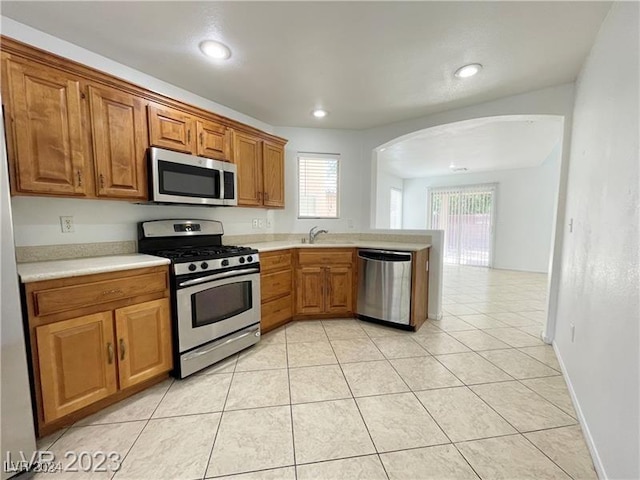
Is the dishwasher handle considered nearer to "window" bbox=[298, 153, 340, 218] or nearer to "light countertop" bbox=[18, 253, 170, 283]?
"window" bbox=[298, 153, 340, 218]

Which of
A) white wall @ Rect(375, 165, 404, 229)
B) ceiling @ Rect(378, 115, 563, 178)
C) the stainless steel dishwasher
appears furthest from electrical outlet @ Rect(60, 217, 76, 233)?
white wall @ Rect(375, 165, 404, 229)

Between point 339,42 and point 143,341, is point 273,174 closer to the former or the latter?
point 339,42

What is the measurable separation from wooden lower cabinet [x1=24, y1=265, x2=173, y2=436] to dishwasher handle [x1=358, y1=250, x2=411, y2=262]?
2.00 meters

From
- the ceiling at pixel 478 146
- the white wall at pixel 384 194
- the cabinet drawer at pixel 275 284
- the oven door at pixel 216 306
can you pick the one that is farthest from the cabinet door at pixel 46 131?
the white wall at pixel 384 194

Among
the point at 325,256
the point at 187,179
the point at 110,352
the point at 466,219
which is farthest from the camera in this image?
the point at 466,219

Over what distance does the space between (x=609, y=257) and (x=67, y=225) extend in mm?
3360

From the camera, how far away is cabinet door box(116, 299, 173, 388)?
5.61 ft

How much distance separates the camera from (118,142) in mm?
1912

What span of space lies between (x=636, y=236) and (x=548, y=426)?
47.0 inches

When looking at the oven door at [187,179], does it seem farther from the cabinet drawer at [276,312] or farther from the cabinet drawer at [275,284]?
the cabinet drawer at [276,312]

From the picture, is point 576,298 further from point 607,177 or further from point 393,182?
point 393,182

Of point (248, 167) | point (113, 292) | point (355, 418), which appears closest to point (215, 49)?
point (248, 167)

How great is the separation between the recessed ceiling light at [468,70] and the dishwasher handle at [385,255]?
165 centimetres

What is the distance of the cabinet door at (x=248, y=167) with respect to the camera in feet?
9.04
